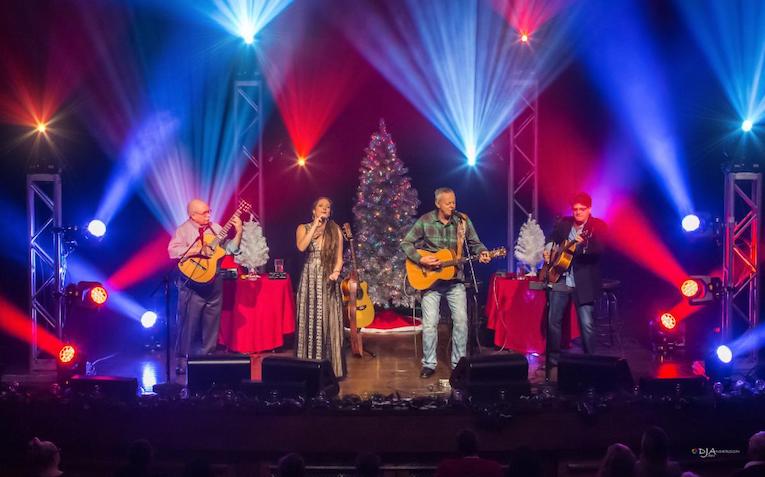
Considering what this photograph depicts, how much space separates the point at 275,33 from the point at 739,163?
6986 millimetres

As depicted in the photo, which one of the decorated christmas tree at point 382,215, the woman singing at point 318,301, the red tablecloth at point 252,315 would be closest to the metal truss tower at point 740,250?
the woman singing at point 318,301

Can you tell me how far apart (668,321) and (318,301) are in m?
4.35

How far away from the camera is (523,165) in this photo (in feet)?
39.2

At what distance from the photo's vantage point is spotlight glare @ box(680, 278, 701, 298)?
8.83 metres

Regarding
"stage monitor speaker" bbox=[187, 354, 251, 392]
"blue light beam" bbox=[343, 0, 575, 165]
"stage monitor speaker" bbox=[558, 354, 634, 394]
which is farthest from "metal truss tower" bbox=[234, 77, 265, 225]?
"stage monitor speaker" bbox=[558, 354, 634, 394]

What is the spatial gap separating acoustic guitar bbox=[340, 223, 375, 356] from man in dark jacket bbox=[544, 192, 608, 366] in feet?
7.62

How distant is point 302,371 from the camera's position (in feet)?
21.9

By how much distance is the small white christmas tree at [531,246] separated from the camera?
9867 mm

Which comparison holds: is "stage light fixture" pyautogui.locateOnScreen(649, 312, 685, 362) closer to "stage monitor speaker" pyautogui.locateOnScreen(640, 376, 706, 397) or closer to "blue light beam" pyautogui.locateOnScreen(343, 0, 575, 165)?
"stage monitor speaker" pyautogui.locateOnScreen(640, 376, 706, 397)

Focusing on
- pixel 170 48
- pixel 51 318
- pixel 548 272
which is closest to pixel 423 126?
pixel 170 48

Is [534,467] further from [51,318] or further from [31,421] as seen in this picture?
[51,318]

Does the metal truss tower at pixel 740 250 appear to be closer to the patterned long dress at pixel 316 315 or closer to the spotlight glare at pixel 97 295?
the patterned long dress at pixel 316 315

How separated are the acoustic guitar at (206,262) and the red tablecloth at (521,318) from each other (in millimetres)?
3469

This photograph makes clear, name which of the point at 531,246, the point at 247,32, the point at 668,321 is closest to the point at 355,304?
the point at 531,246
